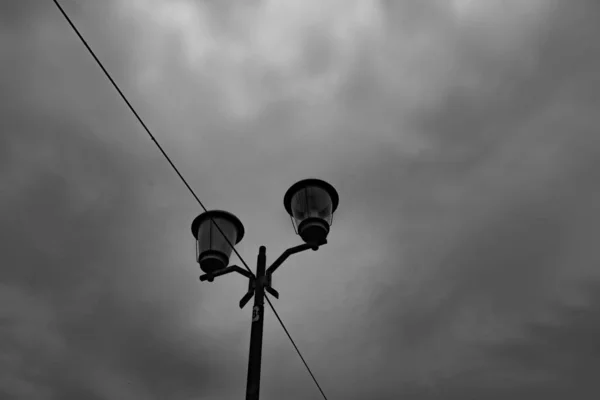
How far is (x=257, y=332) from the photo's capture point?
505cm

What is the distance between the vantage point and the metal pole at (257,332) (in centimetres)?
468

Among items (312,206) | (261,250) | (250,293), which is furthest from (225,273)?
(312,206)

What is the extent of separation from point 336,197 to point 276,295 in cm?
143

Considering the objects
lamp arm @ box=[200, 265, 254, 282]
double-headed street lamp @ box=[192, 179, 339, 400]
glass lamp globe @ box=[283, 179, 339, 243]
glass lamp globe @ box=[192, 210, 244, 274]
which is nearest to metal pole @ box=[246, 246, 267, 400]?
double-headed street lamp @ box=[192, 179, 339, 400]

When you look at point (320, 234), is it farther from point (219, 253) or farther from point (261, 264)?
point (219, 253)

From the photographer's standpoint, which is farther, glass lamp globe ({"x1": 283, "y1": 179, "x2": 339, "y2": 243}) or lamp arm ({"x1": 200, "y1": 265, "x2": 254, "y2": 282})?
lamp arm ({"x1": 200, "y1": 265, "x2": 254, "y2": 282})

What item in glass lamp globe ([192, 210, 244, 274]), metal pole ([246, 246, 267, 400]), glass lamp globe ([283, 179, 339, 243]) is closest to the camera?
metal pole ([246, 246, 267, 400])

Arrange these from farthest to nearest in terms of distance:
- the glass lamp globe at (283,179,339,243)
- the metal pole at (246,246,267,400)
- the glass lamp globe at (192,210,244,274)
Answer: the glass lamp globe at (192,210,244,274) < the glass lamp globe at (283,179,339,243) < the metal pole at (246,246,267,400)

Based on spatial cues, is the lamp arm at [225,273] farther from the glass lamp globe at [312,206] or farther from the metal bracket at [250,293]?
the glass lamp globe at [312,206]

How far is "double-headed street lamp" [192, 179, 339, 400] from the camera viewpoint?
17.8 ft

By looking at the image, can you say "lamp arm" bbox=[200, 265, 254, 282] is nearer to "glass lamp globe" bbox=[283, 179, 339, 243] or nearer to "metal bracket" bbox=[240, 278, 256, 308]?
"metal bracket" bbox=[240, 278, 256, 308]

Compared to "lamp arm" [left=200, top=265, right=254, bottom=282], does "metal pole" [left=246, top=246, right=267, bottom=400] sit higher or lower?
lower

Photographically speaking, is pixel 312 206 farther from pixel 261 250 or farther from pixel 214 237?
pixel 214 237

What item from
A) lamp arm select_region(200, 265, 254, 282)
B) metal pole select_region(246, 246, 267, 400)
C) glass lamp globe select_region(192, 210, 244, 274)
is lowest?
metal pole select_region(246, 246, 267, 400)
